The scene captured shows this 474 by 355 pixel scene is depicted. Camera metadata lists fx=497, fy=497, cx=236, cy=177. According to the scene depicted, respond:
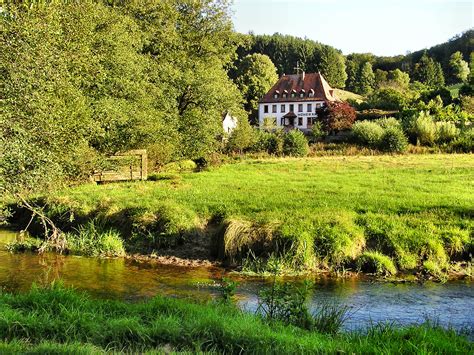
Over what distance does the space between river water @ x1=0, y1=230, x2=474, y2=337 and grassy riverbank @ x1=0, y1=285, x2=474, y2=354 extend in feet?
5.35

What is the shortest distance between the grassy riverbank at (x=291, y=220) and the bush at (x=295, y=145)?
1874 cm

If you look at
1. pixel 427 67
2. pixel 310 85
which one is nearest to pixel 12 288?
pixel 310 85

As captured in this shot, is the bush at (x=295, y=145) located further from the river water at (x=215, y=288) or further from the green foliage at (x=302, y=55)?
the green foliage at (x=302, y=55)

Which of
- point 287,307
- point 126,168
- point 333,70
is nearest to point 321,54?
point 333,70

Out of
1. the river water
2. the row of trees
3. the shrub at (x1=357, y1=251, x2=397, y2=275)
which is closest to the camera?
the river water

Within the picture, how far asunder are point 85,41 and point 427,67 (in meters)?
103

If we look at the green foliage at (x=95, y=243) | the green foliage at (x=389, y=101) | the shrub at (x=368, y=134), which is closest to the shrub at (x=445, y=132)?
the shrub at (x=368, y=134)

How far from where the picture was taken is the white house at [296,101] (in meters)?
89.4

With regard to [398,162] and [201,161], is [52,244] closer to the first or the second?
[201,161]

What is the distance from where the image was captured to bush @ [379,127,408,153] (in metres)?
41.5

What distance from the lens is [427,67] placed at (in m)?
111


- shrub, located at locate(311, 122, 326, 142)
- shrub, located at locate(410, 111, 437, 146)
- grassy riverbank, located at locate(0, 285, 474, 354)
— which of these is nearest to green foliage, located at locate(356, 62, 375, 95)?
shrub, located at locate(311, 122, 326, 142)

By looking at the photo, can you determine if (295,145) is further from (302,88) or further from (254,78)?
(254,78)

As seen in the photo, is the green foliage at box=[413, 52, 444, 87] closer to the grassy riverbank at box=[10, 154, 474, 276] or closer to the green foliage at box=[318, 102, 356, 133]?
the green foliage at box=[318, 102, 356, 133]
